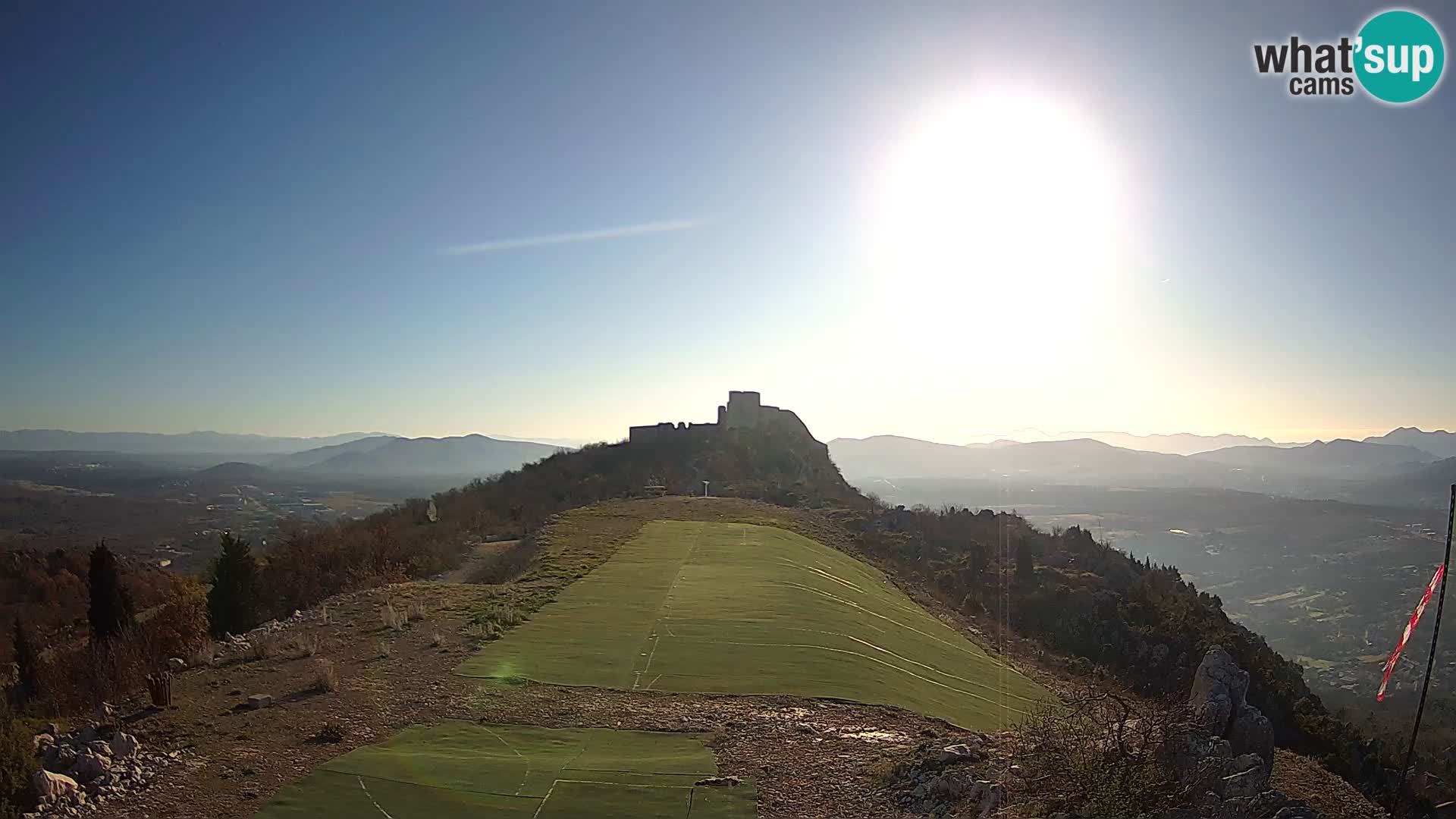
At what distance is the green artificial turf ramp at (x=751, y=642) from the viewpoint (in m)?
9.72

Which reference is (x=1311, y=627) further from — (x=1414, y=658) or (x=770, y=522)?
(x=770, y=522)

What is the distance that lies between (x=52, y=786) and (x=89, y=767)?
0.42 metres

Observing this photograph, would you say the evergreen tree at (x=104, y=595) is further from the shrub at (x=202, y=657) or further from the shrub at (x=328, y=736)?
the shrub at (x=328, y=736)

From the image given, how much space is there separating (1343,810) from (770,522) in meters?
16.4

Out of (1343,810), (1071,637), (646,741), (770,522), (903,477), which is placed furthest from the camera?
(903,477)

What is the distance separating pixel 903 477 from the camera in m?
119

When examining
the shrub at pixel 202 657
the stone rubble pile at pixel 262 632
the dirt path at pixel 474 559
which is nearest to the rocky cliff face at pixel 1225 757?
the shrub at pixel 202 657

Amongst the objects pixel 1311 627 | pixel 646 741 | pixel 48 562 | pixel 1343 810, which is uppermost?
pixel 646 741

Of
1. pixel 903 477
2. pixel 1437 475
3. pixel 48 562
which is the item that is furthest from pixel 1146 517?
pixel 48 562

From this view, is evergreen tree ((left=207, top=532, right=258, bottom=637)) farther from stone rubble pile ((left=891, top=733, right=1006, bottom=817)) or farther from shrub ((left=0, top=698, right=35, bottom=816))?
stone rubble pile ((left=891, top=733, right=1006, bottom=817))

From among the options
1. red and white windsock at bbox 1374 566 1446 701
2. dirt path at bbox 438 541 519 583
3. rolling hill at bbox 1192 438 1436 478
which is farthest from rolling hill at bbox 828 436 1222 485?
red and white windsock at bbox 1374 566 1446 701

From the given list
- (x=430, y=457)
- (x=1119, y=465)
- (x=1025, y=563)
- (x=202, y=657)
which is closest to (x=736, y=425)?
(x=1025, y=563)

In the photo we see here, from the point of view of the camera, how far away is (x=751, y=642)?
1101 centimetres

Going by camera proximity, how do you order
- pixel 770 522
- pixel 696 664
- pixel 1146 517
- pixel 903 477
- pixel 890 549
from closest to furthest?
1. pixel 696 664
2. pixel 770 522
3. pixel 890 549
4. pixel 1146 517
5. pixel 903 477
